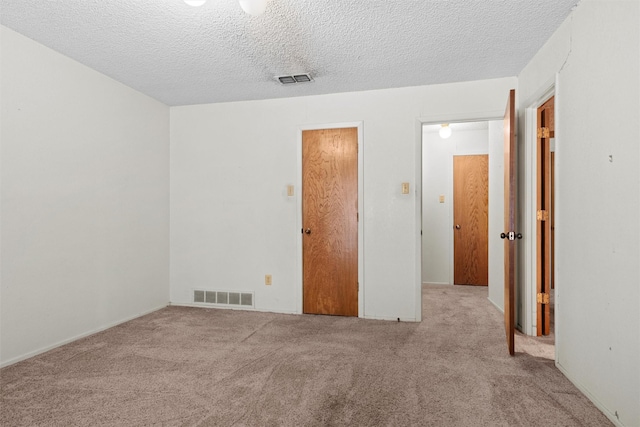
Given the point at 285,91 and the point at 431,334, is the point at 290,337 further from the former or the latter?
the point at 285,91

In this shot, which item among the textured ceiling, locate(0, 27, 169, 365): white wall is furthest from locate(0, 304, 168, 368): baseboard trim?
the textured ceiling

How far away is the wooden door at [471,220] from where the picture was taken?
5.52 m

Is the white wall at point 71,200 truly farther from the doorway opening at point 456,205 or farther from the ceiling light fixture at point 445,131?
the doorway opening at point 456,205

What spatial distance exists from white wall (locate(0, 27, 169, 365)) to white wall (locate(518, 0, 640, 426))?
12.3ft

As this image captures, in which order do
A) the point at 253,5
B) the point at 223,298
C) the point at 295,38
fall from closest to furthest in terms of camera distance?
the point at 253,5 → the point at 295,38 → the point at 223,298

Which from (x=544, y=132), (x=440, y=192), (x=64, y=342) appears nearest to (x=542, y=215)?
(x=544, y=132)

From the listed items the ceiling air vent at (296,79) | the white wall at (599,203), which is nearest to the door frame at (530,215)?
the white wall at (599,203)

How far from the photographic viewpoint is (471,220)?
18.3 ft

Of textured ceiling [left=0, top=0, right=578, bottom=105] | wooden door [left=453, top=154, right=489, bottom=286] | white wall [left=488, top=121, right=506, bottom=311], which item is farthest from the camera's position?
wooden door [left=453, top=154, right=489, bottom=286]

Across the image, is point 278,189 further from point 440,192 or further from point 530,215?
point 440,192

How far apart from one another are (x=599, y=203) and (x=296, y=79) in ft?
8.40

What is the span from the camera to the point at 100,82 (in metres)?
3.36

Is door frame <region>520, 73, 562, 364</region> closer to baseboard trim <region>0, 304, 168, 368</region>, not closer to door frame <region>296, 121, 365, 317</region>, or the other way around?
door frame <region>296, 121, 365, 317</region>

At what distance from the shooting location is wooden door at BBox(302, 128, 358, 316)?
3848 mm
